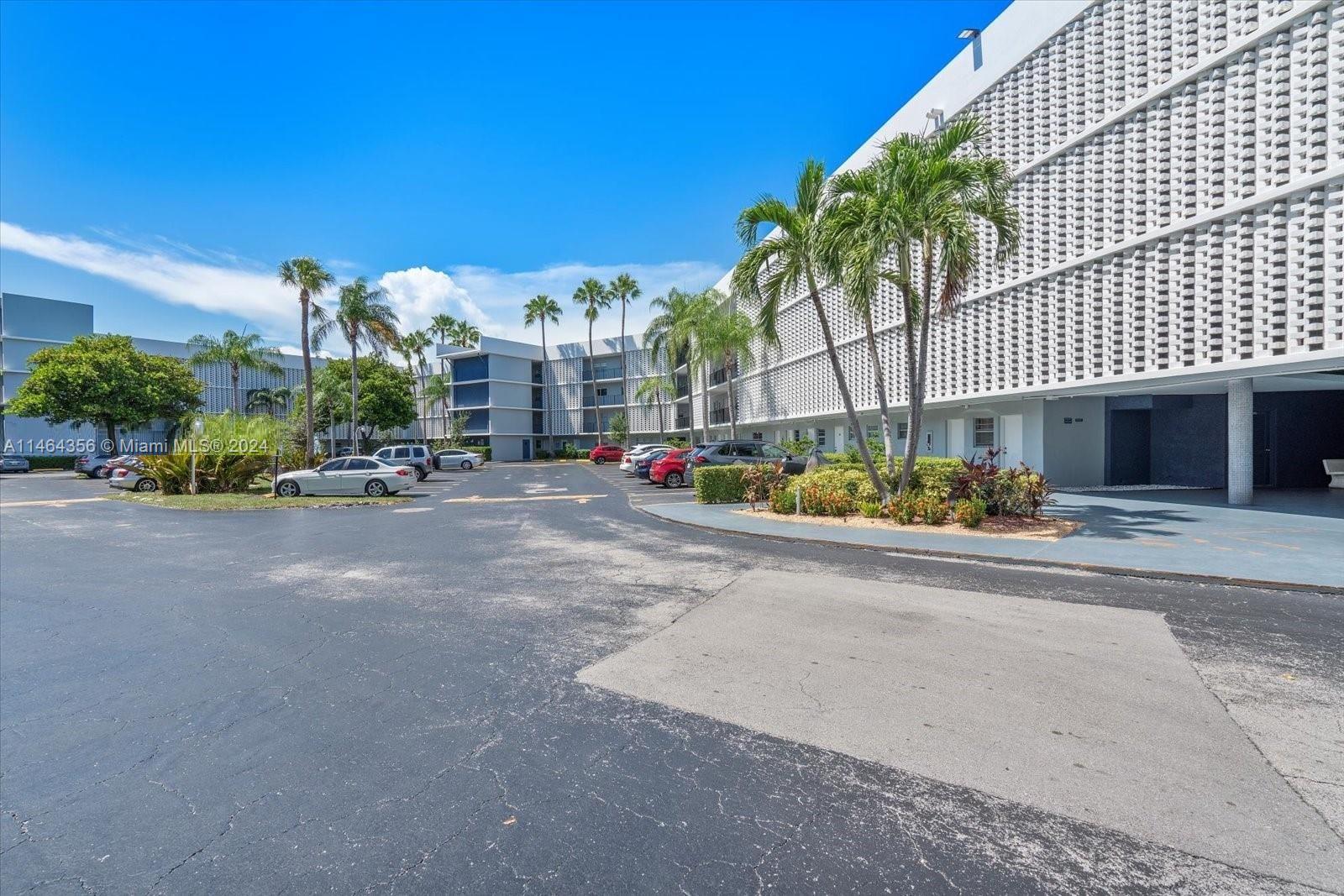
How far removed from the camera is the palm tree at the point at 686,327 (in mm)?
33406

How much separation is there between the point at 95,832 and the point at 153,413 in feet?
174

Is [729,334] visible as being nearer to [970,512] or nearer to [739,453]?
[739,453]

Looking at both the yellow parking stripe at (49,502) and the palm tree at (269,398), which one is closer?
the yellow parking stripe at (49,502)

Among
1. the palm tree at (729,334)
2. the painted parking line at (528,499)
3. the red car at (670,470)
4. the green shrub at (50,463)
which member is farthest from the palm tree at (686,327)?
the green shrub at (50,463)

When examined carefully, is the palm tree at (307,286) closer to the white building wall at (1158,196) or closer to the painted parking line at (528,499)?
the painted parking line at (528,499)

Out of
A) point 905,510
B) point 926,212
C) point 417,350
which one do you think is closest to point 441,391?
point 417,350

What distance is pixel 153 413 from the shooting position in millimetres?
43531

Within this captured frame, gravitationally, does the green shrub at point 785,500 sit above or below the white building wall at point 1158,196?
below

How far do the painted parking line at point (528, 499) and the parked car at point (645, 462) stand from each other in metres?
7.43

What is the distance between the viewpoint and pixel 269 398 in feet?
188

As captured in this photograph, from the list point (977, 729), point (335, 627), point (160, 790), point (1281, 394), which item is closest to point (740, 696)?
point (977, 729)

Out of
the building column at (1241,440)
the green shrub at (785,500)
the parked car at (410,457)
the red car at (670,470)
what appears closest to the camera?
the building column at (1241,440)

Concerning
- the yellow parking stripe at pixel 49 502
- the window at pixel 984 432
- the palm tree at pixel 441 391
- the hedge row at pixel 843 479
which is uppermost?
the palm tree at pixel 441 391

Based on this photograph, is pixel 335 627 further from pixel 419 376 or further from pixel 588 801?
pixel 419 376
